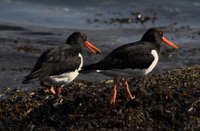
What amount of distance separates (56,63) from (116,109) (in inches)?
65.8

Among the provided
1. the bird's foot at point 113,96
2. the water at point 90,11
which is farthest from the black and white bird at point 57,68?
the water at point 90,11

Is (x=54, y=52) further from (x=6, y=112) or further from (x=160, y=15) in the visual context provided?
(x=160, y=15)

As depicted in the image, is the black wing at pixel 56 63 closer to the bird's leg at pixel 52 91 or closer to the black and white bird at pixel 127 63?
the bird's leg at pixel 52 91

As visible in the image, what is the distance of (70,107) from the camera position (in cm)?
931

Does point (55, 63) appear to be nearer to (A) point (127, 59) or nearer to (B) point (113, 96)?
(A) point (127, 59)

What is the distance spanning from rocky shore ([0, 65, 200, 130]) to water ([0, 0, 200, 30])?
33.2ft

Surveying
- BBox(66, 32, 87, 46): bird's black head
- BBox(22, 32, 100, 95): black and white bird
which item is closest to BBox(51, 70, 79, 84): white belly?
BBox(22, 32, 100, 95): black and white bird

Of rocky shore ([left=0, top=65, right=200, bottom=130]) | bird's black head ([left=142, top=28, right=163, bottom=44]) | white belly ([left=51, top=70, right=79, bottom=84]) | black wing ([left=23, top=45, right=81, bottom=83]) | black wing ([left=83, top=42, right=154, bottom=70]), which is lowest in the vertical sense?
rocky shore ([left=0, top=65, right=200, bottom=130])

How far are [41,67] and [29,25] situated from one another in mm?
→ 10072

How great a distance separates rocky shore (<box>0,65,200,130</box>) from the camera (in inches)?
348

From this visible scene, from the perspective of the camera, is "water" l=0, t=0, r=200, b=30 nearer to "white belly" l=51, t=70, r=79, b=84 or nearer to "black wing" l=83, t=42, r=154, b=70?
"white belly" l=51, t=70, r=79, b=84

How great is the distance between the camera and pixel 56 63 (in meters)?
10.4

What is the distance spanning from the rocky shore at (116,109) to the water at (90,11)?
33.2ft

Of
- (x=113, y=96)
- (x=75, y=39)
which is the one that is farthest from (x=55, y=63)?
(x=113, y=96)
